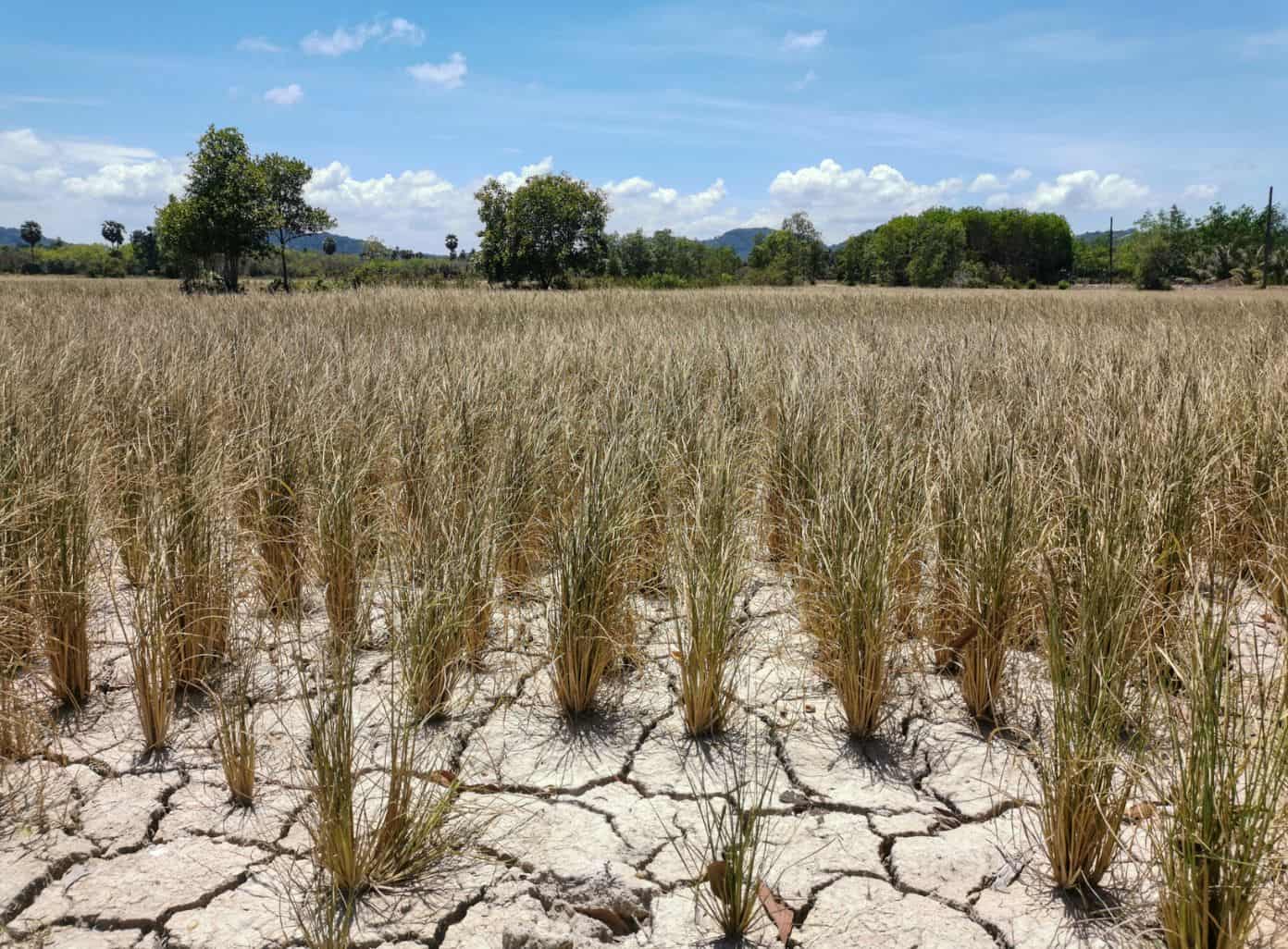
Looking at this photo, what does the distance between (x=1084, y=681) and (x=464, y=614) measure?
5.65 feet

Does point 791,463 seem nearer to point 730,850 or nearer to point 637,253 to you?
point 730,850

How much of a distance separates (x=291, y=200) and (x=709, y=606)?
37.9m

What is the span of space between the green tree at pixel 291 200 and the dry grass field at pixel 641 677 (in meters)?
33.8

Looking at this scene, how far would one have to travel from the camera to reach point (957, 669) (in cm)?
284

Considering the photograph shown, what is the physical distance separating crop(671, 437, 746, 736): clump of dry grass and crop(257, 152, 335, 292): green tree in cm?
3497

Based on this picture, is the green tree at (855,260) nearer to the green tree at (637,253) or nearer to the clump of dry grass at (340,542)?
the green tree at (637,253)

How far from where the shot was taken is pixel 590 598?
8.48 feet

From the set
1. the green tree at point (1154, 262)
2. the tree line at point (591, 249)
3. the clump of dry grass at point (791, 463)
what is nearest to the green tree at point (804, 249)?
the tree line at point (591, 249)

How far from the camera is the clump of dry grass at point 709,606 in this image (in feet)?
7.90

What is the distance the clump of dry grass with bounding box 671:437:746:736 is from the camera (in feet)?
7.90

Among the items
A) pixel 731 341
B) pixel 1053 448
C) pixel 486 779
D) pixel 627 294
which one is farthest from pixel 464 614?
pixel 627 294

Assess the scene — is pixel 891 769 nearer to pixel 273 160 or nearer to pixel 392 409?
pixel 392 409

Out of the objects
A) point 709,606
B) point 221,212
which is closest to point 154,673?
point 709,606

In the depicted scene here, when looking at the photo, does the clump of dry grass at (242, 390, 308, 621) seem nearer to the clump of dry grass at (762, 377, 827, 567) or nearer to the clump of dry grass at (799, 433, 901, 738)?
the clump of dry grass at (799, 433, 901, 738)
